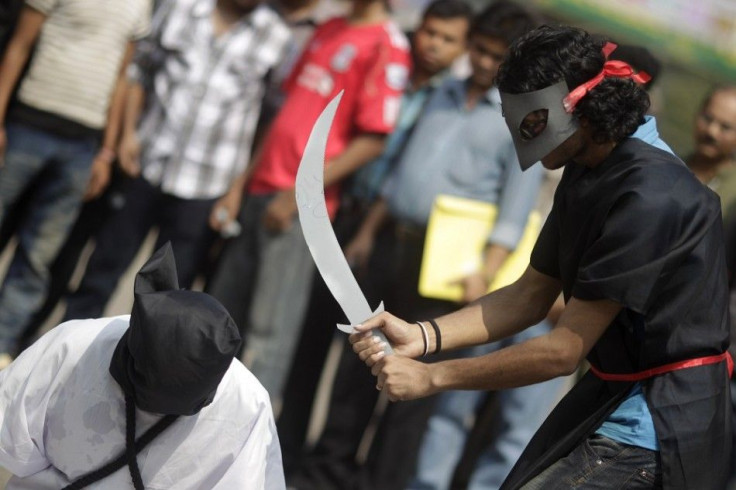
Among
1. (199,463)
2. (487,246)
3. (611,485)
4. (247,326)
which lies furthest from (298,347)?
(611,485)

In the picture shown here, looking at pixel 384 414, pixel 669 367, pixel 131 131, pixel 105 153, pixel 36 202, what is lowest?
pixel 384 414

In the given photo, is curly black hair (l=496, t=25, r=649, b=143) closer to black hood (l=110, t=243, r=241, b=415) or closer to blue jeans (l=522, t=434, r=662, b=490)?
blue jeans (l=522, t=434, r=662, b=490)

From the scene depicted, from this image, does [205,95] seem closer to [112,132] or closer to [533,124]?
[112,132]

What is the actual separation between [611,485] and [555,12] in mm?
5605

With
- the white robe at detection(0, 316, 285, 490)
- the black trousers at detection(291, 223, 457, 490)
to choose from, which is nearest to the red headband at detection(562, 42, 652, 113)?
the white robe at detection(0, 316, 285, 490)

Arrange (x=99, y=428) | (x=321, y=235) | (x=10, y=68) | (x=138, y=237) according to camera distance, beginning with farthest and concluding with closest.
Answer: (x=138, y=237), (x=10, y=68), (x=99, y=428), (x=321, y=235)

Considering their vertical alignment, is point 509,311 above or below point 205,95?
above

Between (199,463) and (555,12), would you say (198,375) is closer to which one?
(199,463)

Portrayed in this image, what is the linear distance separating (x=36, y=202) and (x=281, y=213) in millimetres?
1085

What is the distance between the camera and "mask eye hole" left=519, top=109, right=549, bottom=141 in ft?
11.8

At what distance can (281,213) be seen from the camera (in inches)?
231

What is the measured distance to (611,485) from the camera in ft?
11.8

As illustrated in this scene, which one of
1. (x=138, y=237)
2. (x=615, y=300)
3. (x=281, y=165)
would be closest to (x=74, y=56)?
(x=138, y=237)

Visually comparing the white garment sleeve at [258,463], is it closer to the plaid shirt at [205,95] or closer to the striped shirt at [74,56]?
the plaid shirt at [205,95]
